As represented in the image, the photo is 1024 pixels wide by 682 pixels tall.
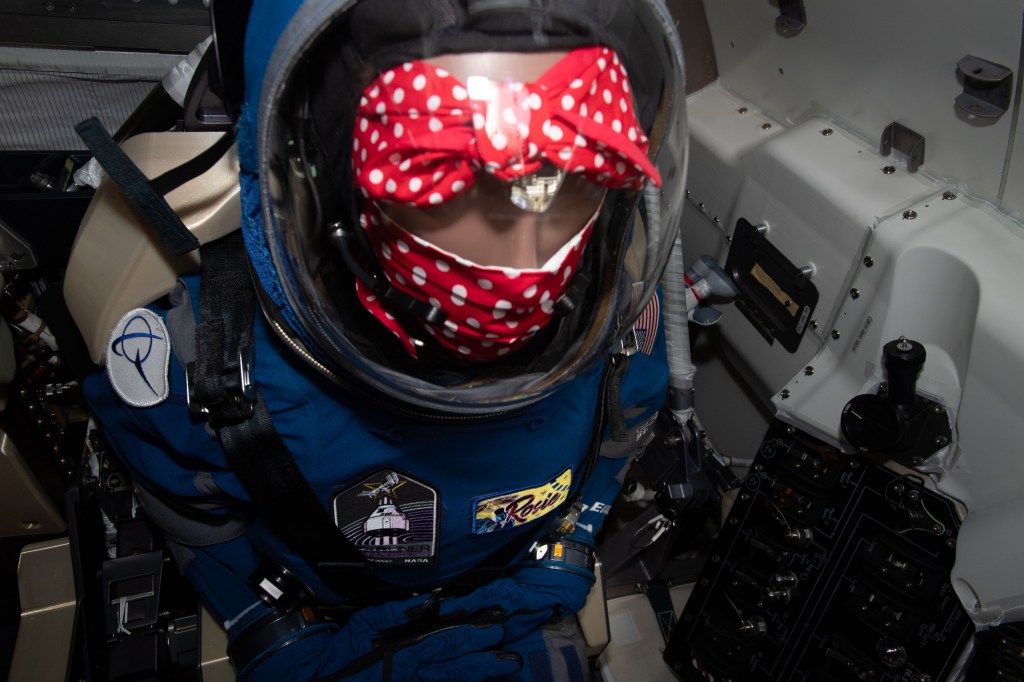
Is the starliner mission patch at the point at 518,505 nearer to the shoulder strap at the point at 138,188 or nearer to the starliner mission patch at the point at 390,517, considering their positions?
the starliner mission patch at the point at 390,517

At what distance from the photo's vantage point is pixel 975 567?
1297 mm

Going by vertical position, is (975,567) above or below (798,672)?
above

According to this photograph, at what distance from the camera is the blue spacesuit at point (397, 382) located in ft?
3.28

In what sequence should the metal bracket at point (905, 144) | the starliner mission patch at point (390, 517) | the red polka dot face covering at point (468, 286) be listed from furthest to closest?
the metal bracket at point (905, 144)
the starliner mission patch at point (390, 517)
the red polka dot face covering at point (468, 286)

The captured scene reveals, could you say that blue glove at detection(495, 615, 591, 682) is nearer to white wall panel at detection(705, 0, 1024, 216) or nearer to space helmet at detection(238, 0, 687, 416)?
space helmet at detection(238, 0, 687, 416)

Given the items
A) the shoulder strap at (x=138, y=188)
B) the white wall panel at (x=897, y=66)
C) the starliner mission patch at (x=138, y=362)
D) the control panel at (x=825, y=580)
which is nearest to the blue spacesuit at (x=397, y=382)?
the starliner mission patch at (x=138, y=362)

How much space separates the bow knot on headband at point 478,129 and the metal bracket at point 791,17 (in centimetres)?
81

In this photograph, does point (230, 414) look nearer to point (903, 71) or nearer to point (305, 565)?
point (305, 565)

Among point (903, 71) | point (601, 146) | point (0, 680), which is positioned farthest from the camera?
point (0, 680)

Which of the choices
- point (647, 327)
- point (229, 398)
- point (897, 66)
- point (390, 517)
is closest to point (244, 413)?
point (229, 398)

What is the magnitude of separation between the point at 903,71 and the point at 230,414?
4.33ft

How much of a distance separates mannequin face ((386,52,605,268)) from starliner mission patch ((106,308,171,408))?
1.72ft

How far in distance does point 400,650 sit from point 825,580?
87 centimetres

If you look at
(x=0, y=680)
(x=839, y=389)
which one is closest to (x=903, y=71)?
(x=839, y=389)
